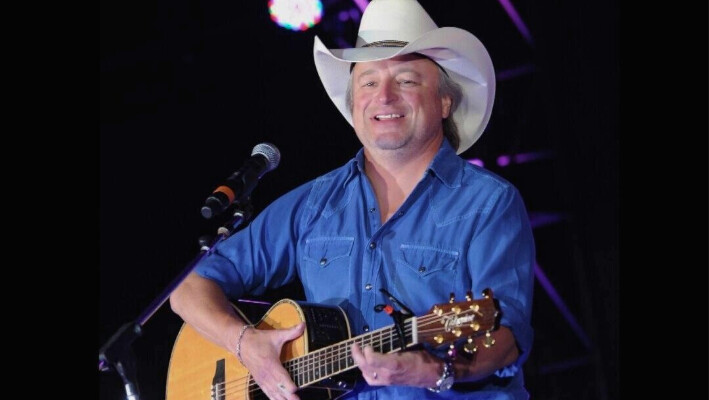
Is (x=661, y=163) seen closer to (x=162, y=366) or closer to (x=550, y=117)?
(x=550, y=117)

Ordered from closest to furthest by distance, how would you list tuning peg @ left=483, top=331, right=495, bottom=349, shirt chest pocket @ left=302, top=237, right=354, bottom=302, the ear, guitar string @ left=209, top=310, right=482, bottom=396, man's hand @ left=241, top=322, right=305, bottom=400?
1. tuning peg @ left=483, top=331, right=495, bottom=349
2. guitar string @ left=209, top=310, right=482, bottom=396
3. man's hand @ left=241, top=322, right=305, bottom=400
4. shirt chest pocket @ left=302, top=237, right=354, bottom=302
5. the ear

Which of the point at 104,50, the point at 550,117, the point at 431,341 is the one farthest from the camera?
the point at 104,50

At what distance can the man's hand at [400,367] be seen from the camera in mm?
2494

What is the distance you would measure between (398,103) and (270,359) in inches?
41.7

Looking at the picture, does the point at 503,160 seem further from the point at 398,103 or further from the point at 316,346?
the point at 316,346

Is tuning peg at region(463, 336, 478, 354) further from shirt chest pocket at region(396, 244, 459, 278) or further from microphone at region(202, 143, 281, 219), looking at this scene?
microphone at region(202, 143, 281, 219)

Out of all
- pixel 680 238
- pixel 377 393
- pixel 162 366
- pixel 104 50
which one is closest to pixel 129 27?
pixel 104 50

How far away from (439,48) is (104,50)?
1843mm

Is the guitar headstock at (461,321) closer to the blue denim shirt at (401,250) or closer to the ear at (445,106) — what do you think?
the blue denim shirt at (401,250)

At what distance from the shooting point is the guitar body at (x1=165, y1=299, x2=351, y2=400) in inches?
114

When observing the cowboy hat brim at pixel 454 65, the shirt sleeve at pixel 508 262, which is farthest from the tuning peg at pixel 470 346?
the cowboy hat brim at pixel 454 65

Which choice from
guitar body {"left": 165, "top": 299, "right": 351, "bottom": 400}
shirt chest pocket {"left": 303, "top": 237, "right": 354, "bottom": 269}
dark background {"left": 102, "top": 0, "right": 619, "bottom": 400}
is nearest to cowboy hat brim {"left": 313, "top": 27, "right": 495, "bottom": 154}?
dark background {"left": 102, "top": 0, "right": 619, "bottom": 400}

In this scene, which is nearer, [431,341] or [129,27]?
[431,341]

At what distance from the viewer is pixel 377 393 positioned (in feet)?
9.59
